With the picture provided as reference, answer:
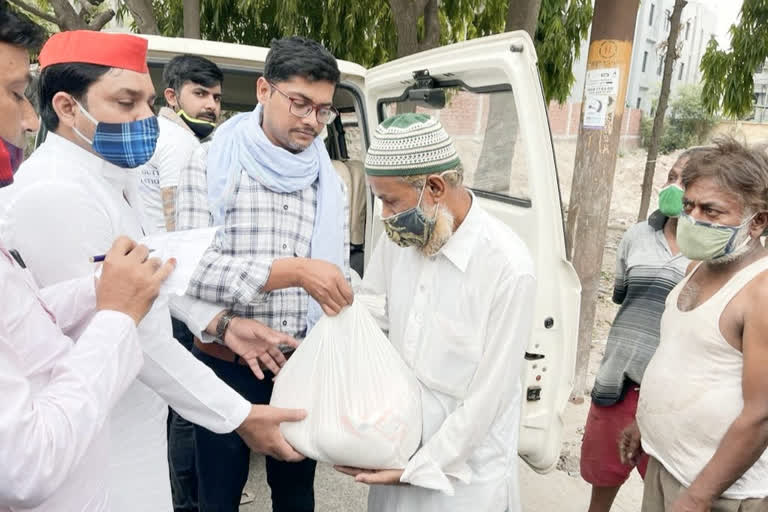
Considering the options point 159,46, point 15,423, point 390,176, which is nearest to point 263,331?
point 390,176

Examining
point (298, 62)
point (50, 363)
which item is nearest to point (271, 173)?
point (298, 62)

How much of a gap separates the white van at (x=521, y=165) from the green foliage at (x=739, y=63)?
594 centimetres

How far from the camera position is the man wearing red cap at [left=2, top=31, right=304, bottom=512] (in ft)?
4.68

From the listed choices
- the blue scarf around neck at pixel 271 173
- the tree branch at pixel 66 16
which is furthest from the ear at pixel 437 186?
the tree branch at pixel 66 16

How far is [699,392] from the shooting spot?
5.50 ft

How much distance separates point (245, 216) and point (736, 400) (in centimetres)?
159

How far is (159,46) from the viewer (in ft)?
9.95

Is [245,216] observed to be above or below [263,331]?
above

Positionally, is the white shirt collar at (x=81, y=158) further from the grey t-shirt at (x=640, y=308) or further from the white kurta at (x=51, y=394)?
the grey t-shirt at (x=640, y=308)

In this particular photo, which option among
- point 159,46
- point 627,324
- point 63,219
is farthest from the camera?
point 159,46

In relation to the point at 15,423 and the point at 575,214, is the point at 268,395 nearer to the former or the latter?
the point at 15,423

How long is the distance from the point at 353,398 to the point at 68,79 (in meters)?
1.18

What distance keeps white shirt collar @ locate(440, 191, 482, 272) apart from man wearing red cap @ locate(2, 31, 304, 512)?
2.00 ft

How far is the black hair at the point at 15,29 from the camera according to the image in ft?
3.64
